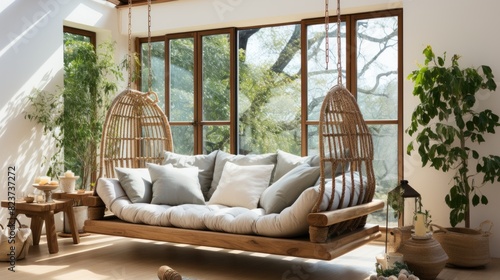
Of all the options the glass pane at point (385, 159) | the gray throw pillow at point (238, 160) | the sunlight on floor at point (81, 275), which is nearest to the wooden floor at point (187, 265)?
the sunlight on floor at point (81, 275)

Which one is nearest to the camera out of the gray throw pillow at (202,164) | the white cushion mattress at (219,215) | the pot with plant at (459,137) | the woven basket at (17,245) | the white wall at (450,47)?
the white cushion mattress at (219,215)

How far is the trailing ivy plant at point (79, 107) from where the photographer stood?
20.8 ft

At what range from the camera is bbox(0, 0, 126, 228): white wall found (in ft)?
19.5

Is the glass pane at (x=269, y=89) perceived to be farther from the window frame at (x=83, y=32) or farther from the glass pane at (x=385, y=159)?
the window frame at (x=83, y=32)

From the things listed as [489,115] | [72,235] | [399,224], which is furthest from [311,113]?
[72,235]

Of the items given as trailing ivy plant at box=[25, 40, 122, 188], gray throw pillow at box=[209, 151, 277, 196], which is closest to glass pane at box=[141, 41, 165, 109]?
trailing ivy plant at box=[25, 40, 122, 188]

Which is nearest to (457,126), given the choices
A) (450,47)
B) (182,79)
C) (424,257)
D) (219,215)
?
(450,47)

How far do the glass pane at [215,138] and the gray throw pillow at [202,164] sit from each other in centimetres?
102

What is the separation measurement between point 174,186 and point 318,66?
2.08 meters

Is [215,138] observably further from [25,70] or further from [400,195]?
[400,195]

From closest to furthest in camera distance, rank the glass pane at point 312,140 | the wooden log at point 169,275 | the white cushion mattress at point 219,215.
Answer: the wooden log at point 169,275 < the white cushion mattress at point 219,215 < the glass pane at point 312,140

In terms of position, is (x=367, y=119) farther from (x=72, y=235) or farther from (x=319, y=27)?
(x=72, y=235)

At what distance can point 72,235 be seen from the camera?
587 centimetres

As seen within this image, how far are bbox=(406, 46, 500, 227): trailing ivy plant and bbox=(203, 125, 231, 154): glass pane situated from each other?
2399mm
